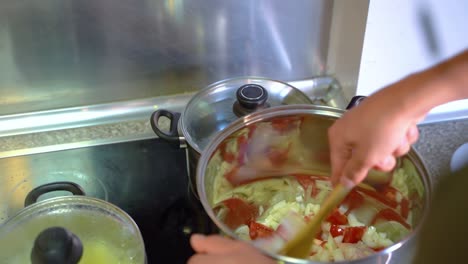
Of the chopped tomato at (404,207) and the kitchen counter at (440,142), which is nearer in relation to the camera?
the chopped tomato at (404,207)

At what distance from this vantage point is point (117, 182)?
76 centimetres

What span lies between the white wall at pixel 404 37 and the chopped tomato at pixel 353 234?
0.71 ft

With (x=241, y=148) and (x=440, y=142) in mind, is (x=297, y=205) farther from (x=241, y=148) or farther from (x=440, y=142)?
(x=440, y=142)

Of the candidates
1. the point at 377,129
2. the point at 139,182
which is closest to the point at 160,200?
the point at 139,182

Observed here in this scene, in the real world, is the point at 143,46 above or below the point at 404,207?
above

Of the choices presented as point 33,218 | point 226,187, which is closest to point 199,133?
point 226,187

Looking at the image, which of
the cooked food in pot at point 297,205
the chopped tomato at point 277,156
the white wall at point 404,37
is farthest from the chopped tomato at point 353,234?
the white wall at point 404,37

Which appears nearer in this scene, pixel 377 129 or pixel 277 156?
pixel 377 129

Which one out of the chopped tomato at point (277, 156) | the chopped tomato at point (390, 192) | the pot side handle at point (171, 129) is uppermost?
the pot side handle at point (171, 129)

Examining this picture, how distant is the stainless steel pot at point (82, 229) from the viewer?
0.58 meters

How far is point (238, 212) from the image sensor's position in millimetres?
677

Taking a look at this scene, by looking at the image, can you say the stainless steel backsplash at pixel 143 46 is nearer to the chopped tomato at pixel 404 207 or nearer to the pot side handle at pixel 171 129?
the pot side handle at pixel 171 129

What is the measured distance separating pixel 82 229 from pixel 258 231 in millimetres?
189

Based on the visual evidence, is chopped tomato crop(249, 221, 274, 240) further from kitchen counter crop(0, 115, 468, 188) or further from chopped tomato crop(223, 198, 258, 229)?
kitchen counter crop(0, 115, 468, 188)
